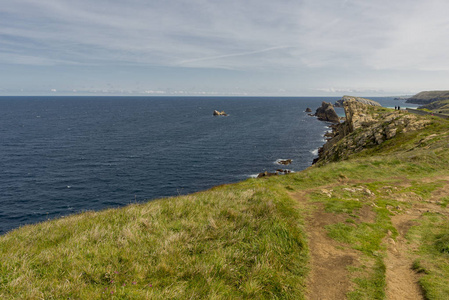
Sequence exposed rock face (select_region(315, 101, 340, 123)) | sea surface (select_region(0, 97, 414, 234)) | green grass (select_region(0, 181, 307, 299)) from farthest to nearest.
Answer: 1. exposed rock face (select_region(315, 101, 340, 123))
2. sea surface (select_region(0, 97, 414, 234))
3. green grass (select_region(0, 181, 307, 299))

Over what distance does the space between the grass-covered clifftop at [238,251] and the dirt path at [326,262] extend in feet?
0.14

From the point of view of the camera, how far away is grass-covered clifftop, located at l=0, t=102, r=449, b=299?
7.06m

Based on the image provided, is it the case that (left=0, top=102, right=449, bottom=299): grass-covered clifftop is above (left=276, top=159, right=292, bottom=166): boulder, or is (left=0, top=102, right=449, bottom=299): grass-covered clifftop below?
above

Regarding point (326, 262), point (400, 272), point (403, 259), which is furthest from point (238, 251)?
point (403, 259)

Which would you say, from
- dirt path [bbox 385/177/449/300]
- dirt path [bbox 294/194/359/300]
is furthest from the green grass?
dirt path [bbox 385/177/449/300]

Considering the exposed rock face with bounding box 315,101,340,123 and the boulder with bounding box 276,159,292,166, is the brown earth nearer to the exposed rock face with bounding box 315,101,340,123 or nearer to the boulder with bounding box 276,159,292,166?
the boulder with bounding box 276,159,292,166

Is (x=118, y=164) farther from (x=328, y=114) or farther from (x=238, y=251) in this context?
(x=328, y=114)

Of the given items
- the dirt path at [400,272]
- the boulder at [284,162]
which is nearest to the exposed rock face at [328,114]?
the boulder at [284,162]

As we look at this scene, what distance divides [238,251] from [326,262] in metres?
3.71

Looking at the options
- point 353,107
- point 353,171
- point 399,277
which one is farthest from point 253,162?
point 399,277

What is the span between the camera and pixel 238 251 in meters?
9.12

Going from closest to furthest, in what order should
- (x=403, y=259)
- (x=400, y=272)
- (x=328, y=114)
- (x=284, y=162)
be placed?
1. (x=400, y=272)
2. (x=403, y=259)
3. (x=284, y=162)
4. (x=328, y=114)

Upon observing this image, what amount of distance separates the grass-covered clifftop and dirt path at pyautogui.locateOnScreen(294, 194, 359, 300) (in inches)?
1.7

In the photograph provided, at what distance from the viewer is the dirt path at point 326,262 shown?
8.11 m
